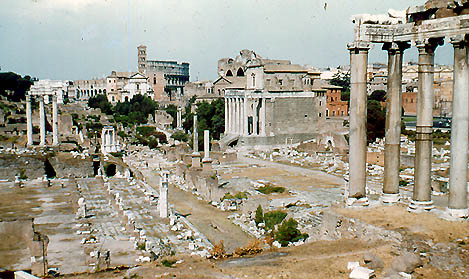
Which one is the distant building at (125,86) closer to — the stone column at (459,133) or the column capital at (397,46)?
the column capital at (397,46)

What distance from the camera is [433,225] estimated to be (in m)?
11.9

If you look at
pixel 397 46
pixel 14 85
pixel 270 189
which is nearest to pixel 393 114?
pixel 397 46

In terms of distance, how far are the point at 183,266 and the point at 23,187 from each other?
25582 millimetres

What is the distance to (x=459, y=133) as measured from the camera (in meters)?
12.1

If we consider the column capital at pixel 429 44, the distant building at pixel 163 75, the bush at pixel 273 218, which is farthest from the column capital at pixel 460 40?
the distant building at pixel 163 75

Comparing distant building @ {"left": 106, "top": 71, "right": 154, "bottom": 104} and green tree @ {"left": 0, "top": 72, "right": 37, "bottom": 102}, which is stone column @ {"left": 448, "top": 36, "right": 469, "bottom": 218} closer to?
green tree @ {"left": 0, "top": 72, "right": 37, "bottom": 102}

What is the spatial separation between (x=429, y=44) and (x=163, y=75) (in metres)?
125

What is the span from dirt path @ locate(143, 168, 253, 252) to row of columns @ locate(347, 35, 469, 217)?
6.91 meters

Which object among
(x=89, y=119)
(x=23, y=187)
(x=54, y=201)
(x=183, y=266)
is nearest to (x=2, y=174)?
(x=23, y=187)

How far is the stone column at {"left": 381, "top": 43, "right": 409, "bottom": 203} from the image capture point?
13.6 metres

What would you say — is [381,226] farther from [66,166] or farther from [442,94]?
[442,94]

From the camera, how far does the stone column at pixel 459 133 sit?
39.6 ft

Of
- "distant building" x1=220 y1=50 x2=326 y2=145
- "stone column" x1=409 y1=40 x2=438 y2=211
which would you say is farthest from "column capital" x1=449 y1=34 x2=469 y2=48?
"distant building" x1=220 y1=50 x2=326 y2=145

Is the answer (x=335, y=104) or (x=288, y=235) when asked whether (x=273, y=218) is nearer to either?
(x=288, y=235)
